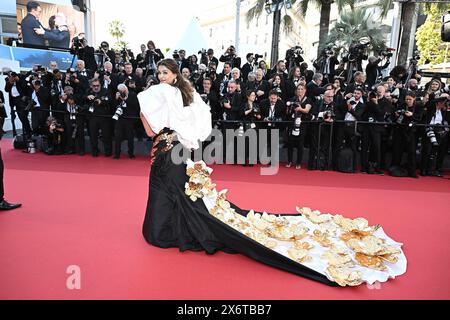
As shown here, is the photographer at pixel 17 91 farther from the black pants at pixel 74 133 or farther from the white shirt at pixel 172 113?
the white shirt at pixel 172 113

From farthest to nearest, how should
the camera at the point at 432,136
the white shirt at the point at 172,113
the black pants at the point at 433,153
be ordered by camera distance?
the black pants at the point at 433,153 → the camera at the point at 432,136 → the white shirt at the point at 172,113

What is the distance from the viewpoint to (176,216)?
2.92 meters

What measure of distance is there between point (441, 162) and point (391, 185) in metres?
1.51

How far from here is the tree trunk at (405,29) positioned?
40.2 ft

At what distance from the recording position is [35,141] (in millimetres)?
7160

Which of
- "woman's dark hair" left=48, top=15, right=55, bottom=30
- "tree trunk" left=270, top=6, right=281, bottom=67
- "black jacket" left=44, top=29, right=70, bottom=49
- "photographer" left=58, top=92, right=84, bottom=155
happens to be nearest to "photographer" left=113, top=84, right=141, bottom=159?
"photographer" left=58, top=92, right=84, bottom=155

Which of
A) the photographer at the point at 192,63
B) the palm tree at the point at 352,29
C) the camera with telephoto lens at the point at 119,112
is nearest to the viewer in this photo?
the camera with telephoto lens at the point at 119,112

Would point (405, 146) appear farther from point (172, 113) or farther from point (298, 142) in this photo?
point (172, 113)

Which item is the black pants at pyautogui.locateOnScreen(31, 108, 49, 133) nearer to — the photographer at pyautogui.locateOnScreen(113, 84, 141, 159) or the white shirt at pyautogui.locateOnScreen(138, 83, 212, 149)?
the photographer at pyautogui.locateOnScreen(113, 84, 141, 159)

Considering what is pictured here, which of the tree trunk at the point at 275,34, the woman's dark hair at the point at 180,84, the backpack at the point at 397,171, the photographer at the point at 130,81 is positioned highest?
the tree trunk at the point at 275,34

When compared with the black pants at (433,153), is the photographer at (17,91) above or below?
above

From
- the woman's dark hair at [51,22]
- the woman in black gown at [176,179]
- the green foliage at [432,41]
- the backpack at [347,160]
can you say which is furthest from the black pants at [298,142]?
the green foliage at [432,41]

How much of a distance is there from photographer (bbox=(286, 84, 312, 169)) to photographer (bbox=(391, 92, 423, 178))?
1.50 meters

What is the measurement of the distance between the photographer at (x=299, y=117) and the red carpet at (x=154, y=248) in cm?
74
